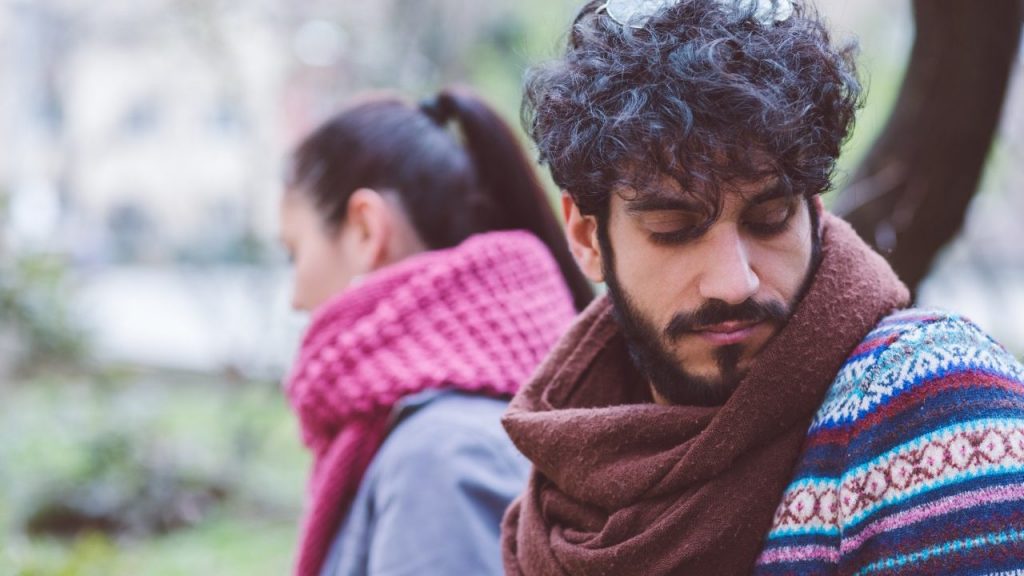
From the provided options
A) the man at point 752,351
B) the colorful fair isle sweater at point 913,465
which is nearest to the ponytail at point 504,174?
the man at point 752,351

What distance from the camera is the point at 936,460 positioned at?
963 millimetres

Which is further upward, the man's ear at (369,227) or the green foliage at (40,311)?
the man's ear at (369,227)

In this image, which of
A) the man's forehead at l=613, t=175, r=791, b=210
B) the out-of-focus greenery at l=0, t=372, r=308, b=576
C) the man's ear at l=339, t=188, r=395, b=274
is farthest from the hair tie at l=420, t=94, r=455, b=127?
the out-of-focus greenery at l=0, t=372, r=308, b=576

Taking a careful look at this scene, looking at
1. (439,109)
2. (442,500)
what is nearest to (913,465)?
(442,500)

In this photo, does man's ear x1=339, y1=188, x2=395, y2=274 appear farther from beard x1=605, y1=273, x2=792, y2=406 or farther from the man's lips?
the man's lips

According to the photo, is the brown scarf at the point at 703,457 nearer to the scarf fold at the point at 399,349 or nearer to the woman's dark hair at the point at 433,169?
the scarf fold at the point at 399,349

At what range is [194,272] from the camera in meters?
6.28

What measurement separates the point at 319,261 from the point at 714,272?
1079mm

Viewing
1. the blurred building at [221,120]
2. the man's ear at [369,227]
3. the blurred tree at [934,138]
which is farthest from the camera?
the blurred building at [221,120]

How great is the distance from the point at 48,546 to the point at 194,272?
1.81 metres

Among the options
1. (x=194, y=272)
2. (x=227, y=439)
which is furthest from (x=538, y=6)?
(x=227, y=439)

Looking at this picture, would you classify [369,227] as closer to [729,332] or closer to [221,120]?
[729,332]

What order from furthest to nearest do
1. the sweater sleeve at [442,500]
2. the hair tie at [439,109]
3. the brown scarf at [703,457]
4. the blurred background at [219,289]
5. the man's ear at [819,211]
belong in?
the blurred background at [219,289]
the hair tie at [439,109]
the sweater sleeve at [442,500]
the man's ear at [819,211]
the brown scarf at [703,457]

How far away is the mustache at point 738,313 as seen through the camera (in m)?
1.08
